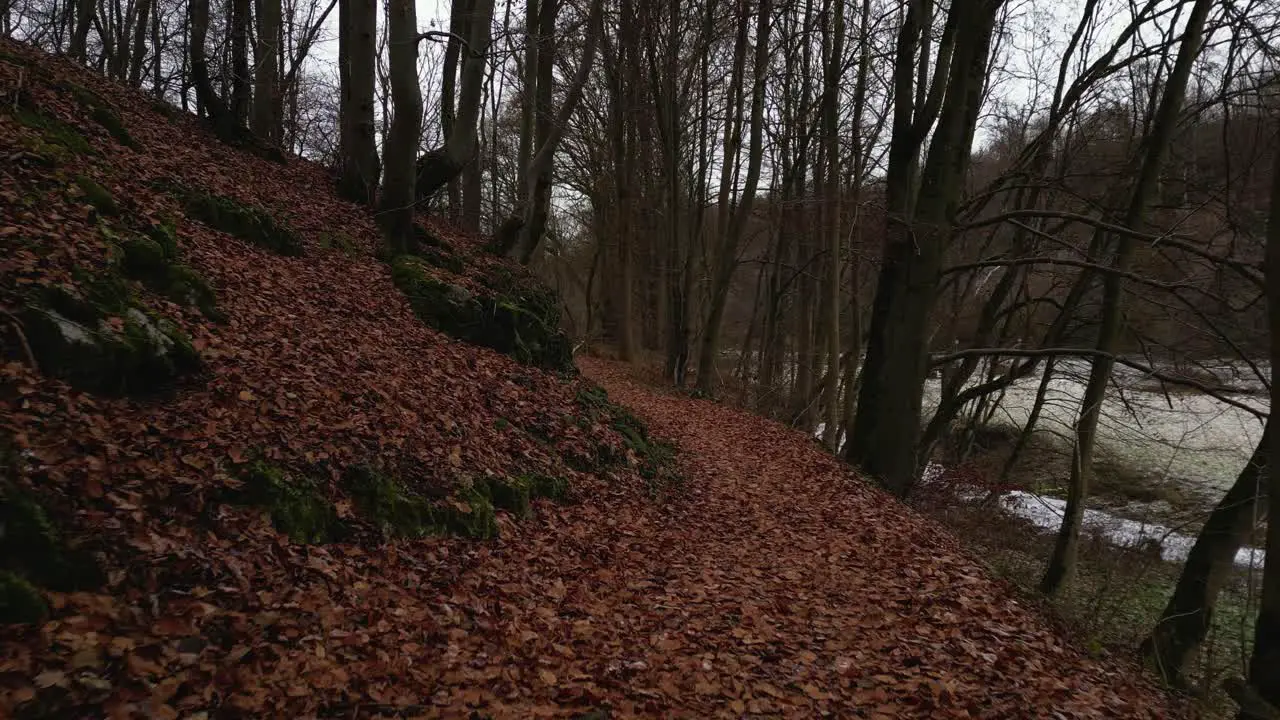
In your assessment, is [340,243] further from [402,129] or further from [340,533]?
[340,533]

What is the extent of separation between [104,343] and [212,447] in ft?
3.00

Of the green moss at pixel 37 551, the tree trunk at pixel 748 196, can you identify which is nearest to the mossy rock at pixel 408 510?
the green moss at pixel 37 551

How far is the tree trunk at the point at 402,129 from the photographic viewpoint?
8461mm

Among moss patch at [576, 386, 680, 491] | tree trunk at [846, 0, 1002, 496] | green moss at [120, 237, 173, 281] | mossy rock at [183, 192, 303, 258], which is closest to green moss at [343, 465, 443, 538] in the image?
green moss at [120, 237, 173, 281]

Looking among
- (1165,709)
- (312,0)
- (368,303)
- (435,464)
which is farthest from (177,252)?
(312,0)

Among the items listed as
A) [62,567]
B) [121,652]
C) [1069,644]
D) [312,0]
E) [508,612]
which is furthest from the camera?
[312,0]

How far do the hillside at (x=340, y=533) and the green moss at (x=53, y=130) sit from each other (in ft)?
0.11

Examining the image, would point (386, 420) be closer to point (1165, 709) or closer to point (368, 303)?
point (368, 303)

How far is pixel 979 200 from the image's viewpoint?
32.1ft

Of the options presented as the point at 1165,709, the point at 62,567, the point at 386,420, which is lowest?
the point at 1165,709

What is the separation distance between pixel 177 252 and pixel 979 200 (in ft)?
32.4

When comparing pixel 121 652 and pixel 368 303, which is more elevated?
pixel 368 303

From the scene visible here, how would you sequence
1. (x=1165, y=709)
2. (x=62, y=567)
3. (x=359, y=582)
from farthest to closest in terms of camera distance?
(x=1165, y=709) → (x=359, y=582) → (x=62, y=567)

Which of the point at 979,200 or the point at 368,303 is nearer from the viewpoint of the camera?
the point at 368,303
